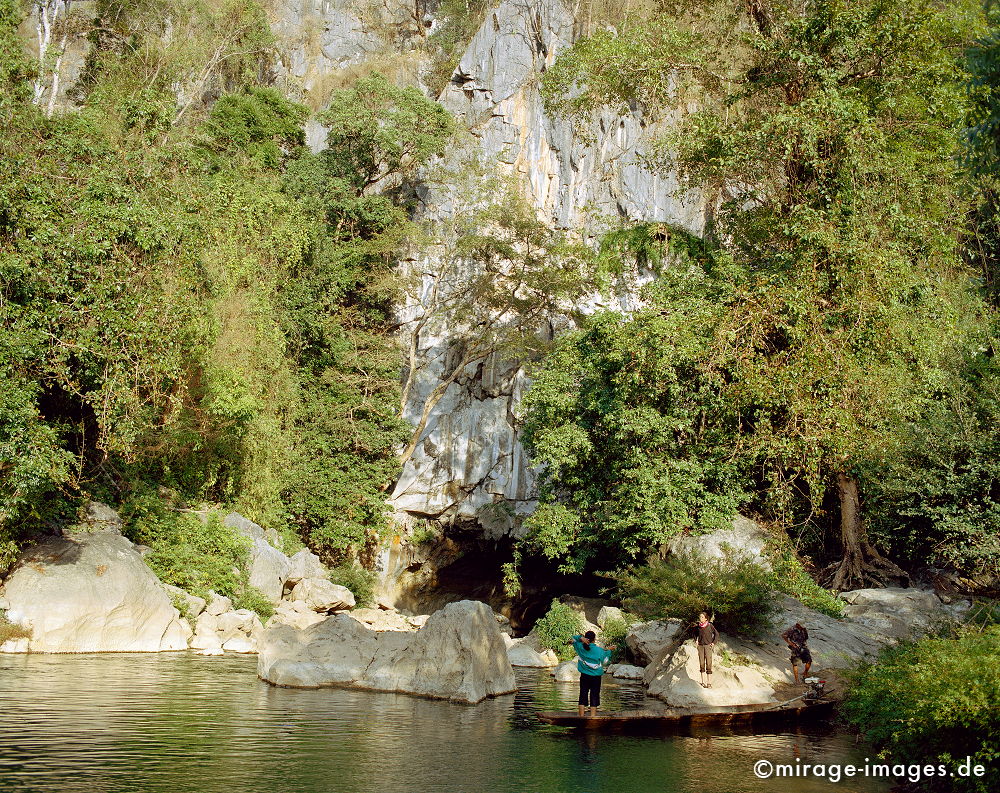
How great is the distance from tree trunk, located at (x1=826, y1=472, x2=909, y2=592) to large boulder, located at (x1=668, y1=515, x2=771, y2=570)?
2.17 m

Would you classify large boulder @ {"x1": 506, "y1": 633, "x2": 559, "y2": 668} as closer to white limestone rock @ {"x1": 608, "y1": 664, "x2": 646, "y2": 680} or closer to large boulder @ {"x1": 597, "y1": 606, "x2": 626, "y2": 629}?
large boulder @ {"x1": 597, "y1": 606, "x2": 626, "y2": 629}

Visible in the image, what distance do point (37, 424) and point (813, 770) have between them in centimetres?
1526

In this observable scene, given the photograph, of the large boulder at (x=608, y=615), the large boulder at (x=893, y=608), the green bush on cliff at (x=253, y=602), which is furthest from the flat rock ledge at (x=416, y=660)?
the large boulder at (x=893, y=608)

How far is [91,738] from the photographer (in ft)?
31.3

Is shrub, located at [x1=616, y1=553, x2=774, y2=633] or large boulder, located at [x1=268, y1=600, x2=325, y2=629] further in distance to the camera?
large boulder, located at [x1=268, y1=600, x2=325, y2=629]

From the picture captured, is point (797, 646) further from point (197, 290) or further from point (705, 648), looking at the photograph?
point (197, 290)

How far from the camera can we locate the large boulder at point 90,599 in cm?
1728

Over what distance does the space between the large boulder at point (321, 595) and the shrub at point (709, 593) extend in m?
12.2

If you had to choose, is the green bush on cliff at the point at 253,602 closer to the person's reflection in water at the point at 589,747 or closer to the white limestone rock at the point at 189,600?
the white limestone rock at the point at 189,600

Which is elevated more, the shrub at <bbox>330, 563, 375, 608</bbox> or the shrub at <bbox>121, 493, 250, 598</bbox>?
the shrub at <bbox>121, 493, 250, 598</bbox>

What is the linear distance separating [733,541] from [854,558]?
336 centimetres

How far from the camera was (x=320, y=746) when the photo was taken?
9.88 metres

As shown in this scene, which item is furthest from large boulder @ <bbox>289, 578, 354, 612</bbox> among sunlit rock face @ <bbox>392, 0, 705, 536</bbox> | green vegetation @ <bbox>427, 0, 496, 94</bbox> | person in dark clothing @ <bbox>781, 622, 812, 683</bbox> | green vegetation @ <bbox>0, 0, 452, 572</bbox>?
green vegetation @ <bbox>427, 0, 496, 94</bbox>

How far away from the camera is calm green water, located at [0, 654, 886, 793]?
8.29 metres
